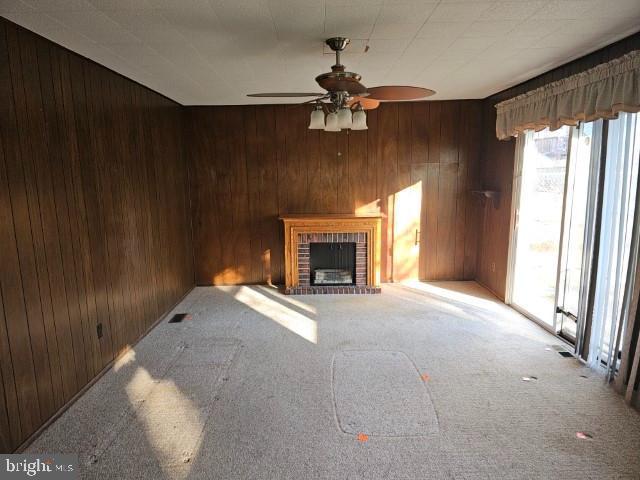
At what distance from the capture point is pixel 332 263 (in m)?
5.23

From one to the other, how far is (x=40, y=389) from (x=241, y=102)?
11.7 ft

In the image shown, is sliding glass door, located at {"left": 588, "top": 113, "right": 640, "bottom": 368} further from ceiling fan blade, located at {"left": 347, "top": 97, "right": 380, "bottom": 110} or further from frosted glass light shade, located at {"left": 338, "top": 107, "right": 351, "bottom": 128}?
frosted glass light shade, located at {"left": 338, "top": 107, "right": 351, "bottom": 128}

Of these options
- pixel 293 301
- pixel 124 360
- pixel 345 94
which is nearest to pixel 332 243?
pixel 293 301

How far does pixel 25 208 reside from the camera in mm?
2266

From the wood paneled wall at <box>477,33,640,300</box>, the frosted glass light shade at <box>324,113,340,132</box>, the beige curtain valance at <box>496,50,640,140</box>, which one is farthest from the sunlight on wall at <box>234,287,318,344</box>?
the beige curtain valance at <box>496,50,640,140</box>

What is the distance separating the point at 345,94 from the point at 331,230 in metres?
2.62

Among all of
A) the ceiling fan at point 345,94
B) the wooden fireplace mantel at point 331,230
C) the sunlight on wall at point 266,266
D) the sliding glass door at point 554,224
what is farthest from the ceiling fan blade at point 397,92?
the sunlight on wall at point 266,266

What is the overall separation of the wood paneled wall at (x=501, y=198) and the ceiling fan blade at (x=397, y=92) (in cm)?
195

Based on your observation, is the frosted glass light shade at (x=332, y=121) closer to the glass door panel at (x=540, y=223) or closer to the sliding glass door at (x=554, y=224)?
the sliding glass door at (x=554, y=224)

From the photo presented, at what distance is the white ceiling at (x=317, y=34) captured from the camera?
2.08 m

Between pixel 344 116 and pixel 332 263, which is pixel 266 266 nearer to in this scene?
pixel 332 263

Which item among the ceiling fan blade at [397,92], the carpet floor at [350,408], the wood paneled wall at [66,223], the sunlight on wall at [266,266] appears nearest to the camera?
the carpet floor at [350,408]

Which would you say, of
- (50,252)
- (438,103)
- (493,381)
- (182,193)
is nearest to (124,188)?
(50,252)

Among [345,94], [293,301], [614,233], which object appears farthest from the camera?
[293,301]
